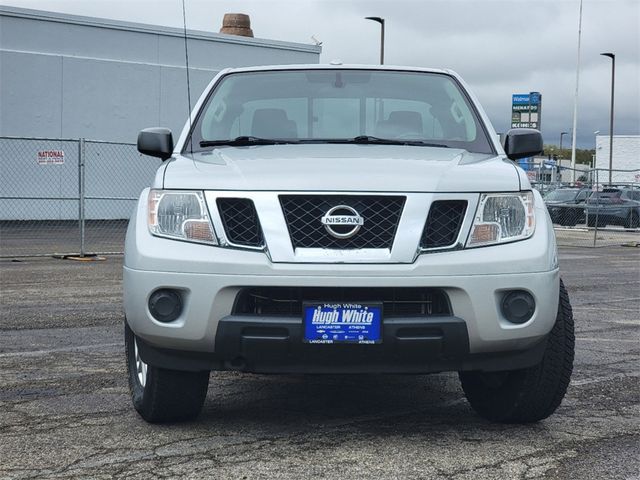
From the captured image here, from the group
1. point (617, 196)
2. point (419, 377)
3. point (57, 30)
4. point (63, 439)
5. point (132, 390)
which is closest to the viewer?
point (63, 439)

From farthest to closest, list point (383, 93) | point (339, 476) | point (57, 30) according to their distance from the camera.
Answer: point (57, 30)
point (383, 93)
point (339, 476)

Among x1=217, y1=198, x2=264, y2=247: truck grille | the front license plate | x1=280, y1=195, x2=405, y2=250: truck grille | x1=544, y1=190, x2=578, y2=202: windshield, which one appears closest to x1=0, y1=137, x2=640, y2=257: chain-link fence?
x1=544, y1=190, x2=578, y2=202: windshield

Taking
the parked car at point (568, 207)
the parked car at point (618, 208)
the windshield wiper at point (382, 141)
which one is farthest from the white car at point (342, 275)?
the parked car at point (568, 207)

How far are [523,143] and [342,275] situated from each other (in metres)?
1.70

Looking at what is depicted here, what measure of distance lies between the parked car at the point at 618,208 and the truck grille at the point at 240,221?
25203mm

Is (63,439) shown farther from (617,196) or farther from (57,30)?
(617,196)

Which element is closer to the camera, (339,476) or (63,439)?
(339,476)

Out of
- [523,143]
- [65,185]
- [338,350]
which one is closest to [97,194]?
[65,185]

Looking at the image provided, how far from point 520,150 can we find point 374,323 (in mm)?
1680

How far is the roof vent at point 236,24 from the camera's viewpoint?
36125 mm

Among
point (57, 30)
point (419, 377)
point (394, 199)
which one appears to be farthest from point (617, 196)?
point (394, 199)

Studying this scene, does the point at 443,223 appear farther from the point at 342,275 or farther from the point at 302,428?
the point at 302,428

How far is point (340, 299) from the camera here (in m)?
4.23

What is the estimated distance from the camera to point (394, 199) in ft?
14.2
